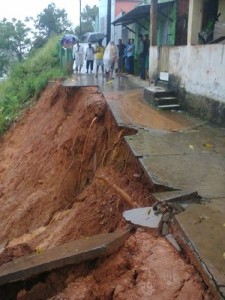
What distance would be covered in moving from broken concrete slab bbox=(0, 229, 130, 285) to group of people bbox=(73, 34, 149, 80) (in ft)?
36.4

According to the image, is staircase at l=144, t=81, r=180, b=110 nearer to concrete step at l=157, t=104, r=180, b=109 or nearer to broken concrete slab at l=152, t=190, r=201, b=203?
concrete step at l=157, t=104, r=180, b=109

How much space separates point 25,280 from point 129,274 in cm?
112

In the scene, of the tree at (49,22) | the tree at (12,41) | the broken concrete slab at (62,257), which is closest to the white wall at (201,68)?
the broken concrete slab at (62,257)

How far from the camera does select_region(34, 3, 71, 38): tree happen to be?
37.3m

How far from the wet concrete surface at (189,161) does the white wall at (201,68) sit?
73 cm

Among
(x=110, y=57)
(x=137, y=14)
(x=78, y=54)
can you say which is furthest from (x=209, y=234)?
(x=137, y=14)

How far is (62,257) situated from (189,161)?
2.70 meters

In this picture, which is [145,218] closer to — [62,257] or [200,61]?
[62,257]

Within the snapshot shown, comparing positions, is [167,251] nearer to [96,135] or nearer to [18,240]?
[18,240]

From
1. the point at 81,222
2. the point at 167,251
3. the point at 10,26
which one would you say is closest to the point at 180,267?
the point at 167,251

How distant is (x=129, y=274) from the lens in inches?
125

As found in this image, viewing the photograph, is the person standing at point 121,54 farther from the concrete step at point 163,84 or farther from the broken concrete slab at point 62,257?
the broken concrete slab at point 62,257

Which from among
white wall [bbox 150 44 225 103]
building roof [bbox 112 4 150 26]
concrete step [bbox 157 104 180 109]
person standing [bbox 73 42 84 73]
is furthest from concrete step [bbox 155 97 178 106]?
person standing [bbox 73 42 84 73]

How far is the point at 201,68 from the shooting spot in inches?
324
